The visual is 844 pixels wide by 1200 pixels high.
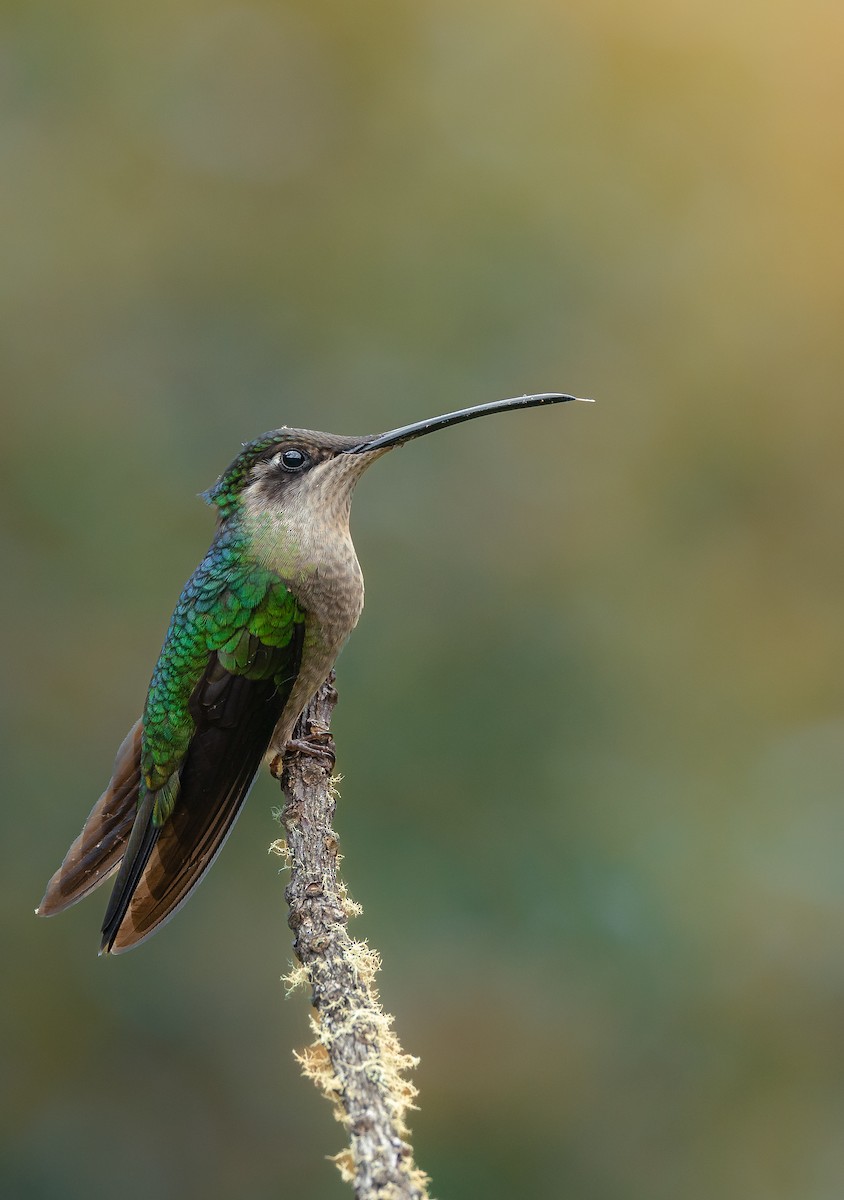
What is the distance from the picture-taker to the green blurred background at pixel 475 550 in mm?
4777

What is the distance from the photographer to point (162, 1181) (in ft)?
15.6

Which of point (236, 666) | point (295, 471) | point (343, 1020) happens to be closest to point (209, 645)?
point (236, 666)

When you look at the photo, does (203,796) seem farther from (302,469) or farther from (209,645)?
(302,469)

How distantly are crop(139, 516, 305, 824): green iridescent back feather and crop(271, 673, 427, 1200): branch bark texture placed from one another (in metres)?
0.28

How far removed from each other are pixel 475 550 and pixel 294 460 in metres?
2.97

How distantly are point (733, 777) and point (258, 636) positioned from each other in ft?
10.7

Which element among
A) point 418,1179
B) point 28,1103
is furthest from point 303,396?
point 418,1179

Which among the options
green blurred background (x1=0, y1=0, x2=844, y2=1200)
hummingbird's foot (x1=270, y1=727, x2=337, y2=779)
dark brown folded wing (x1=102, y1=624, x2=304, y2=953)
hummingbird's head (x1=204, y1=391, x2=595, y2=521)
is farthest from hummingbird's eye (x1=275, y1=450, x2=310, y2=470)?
green blurred background (x1=0, y1=0, x2=844, y2=1200)

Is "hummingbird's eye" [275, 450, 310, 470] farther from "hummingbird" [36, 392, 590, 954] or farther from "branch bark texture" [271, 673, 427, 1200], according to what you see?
"branch bark texture" [271, 673, 427, 1200]

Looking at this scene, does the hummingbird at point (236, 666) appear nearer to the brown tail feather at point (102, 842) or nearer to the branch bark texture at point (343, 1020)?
the brown tail feather at point (102, 842)

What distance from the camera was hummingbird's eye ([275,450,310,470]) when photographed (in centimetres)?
301

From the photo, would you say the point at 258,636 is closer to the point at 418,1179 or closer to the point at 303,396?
the point at 418,1179

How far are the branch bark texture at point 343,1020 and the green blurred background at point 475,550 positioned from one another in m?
2.27

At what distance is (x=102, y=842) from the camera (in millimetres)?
2918
